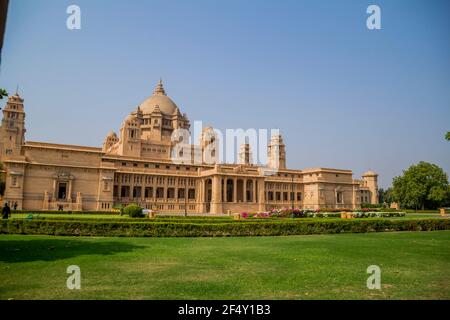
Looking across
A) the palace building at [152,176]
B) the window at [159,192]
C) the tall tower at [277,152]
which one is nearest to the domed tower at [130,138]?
the palace building at [152,176]

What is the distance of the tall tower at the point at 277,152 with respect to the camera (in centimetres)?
8875

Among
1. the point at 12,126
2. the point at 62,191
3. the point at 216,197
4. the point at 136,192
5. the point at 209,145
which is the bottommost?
the point at 216,197

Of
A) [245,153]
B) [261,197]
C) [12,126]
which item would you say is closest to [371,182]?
[245,153]

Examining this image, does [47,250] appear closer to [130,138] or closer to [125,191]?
[125,191]

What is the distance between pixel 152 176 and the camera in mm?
62031

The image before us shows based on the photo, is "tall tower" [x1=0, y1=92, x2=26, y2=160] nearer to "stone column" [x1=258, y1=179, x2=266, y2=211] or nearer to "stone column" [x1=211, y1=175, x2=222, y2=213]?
"stone column" [x1=211, y1=175, x2=222, y2=213]

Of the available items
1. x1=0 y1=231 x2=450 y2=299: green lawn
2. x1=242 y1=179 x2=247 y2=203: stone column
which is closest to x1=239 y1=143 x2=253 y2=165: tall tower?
x1=242 y1=179 x2=247 y2=203: stone column

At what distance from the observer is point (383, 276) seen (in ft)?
31.0

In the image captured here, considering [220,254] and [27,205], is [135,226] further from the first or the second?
[27,205]

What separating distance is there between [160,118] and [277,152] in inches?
1273

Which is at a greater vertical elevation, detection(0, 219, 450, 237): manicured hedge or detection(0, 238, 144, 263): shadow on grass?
detection(0, 219, 450, 237): manicured hedge

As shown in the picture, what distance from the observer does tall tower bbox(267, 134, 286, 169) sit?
88750 millimetres

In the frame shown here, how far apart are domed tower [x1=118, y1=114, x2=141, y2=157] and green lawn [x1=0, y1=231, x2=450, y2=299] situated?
184ft
